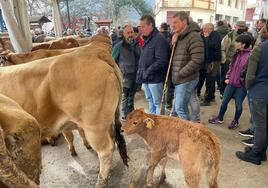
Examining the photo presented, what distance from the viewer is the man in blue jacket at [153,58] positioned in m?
3.79

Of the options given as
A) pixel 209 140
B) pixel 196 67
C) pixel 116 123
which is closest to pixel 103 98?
pixel 116 123

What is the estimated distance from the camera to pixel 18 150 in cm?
106

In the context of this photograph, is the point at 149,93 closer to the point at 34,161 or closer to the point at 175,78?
the point at 175,78

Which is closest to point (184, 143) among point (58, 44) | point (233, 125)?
point (233, 125)

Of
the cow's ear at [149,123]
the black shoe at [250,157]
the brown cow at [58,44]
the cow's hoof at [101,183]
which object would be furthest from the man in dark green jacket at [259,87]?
the brown cow at [58,44]

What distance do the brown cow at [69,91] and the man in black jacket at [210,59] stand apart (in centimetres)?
313

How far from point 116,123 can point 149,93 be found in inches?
49.3

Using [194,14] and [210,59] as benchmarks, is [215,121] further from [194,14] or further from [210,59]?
[194,14]

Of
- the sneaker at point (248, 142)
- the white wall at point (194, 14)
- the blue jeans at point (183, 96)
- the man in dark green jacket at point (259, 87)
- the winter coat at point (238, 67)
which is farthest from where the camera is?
the white wall at point (194, 14)

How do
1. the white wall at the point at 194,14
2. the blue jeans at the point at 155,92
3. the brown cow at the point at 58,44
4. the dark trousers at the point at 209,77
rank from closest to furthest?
the blue jeans at the point at 155,92
the brown cow at the point at 58,44
the dark trousers at the point at 209,77
the white wall at the point at 194,14

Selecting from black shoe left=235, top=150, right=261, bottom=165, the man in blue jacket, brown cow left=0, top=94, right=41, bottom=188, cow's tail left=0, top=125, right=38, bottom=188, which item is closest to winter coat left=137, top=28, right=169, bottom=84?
the man in blue jacket

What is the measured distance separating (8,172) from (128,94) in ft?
13.9

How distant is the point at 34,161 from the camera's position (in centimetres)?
115

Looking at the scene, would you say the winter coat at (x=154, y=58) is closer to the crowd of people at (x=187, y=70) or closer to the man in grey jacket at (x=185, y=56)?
the crowd of people at (x=187, y=70)
